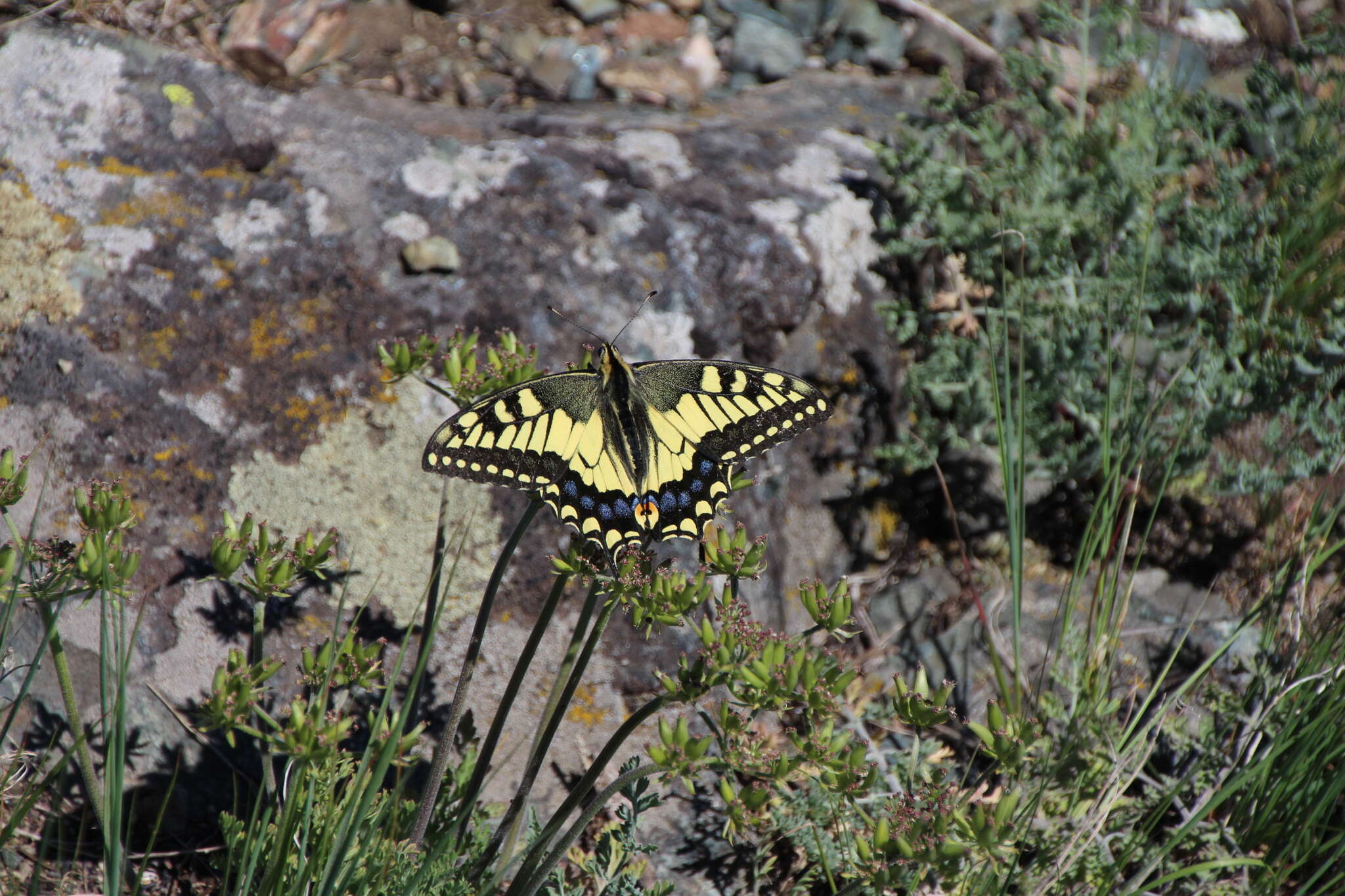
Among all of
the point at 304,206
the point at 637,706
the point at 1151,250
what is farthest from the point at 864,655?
the point at 304,206

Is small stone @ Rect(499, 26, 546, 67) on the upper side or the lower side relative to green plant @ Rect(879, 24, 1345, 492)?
upper

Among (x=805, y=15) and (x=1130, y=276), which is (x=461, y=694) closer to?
(x=1130, y=276)

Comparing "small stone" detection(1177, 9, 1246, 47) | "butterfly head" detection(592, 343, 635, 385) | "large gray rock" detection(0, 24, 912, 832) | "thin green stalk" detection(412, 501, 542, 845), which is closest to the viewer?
"thin green stalk" detection(412, 501, 542, 845)

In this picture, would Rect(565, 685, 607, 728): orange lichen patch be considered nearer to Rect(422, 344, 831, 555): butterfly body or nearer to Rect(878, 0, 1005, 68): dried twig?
Rect(422, 344, 831, 555): butterfly body

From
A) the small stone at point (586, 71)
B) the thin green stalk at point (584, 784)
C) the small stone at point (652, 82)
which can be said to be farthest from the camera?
the small stone at point (586, 71)

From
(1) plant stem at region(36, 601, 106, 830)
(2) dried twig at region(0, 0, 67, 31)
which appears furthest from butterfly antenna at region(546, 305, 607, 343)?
(2) dried twig at region(0, 0, 67, 31)

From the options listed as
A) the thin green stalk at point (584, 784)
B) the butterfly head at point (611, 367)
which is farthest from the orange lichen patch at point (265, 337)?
the thin green stalk at point (584, 784)

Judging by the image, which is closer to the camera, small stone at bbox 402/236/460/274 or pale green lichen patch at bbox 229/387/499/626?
pale green lichen patch at bbox 229/387/499/626

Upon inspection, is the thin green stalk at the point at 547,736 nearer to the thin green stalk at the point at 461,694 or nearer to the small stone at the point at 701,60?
the thin green stalk at the point at 461,694
